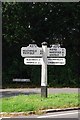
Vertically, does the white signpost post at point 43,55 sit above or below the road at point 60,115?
above

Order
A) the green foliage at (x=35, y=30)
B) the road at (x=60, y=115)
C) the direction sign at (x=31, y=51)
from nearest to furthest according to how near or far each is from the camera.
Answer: the road at (x=60, y=115) → the direction sign at (x=31, y=51) → the green foliage at (x=35, y=30)

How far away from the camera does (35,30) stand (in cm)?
3397

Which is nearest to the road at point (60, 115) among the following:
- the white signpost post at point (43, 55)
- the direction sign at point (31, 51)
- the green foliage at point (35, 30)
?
the white signpost post at point (43, 55)

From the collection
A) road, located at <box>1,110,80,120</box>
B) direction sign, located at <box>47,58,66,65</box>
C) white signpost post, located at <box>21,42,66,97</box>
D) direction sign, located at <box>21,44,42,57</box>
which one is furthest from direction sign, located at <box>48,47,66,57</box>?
road, located at <box>1,110,80,120</box>

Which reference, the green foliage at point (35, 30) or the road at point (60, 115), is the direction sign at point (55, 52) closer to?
the road at point (60, 115)

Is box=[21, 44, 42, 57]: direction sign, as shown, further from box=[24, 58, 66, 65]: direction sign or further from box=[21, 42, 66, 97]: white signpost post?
box=[24, 58, 66, 65]: direction sign

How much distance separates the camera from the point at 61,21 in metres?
33.6

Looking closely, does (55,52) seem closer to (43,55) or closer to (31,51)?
(43,55)

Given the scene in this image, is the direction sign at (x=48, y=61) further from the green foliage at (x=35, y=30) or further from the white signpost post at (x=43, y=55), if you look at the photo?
the green foliage at (x=35, y=30)

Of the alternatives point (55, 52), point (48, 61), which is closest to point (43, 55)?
point (48, 61)

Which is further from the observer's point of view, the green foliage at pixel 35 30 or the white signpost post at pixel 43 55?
the green foliage at pixel 35 30

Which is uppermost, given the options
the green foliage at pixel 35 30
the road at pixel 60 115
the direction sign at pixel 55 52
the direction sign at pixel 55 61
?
the green foliage at pixel 35 30

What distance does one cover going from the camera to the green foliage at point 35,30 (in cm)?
3319

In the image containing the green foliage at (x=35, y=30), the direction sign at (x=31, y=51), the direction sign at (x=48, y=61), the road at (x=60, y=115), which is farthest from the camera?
the green foliage at (x=35, y=30)
